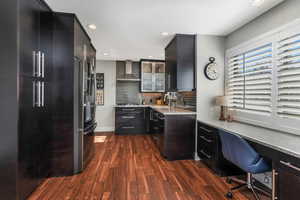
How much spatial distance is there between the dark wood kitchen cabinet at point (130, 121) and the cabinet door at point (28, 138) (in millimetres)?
3055

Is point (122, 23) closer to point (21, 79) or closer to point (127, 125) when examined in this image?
point (21, 79)

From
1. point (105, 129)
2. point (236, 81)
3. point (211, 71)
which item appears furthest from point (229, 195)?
point (105, 129)

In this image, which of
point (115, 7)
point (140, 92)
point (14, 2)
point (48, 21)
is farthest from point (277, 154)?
point (140, 92)

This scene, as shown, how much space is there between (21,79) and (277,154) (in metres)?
2.80

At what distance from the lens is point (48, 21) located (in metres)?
2.32

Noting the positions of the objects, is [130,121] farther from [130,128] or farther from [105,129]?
[105,129]

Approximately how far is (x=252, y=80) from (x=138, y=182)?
8.16 feet

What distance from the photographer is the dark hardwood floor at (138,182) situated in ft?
6.61

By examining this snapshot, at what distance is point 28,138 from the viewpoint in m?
1.89

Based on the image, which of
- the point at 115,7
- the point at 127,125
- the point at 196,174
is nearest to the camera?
Result: the point at 115,7

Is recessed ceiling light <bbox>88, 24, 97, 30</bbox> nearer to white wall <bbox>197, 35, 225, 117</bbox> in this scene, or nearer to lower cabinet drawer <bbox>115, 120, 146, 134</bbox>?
white wall <bbox>197, 35, 225, 117</bbox>

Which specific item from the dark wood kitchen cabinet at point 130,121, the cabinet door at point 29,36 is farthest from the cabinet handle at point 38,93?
the dark wood kitchen cabinet at point 130,121

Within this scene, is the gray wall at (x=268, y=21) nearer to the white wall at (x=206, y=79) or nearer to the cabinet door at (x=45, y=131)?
the white wall at (x=206, y=79)

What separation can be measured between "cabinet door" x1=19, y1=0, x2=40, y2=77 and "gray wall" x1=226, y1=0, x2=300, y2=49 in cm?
326
